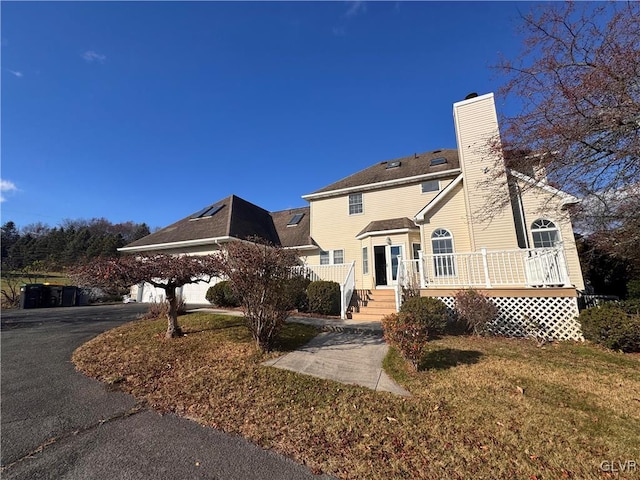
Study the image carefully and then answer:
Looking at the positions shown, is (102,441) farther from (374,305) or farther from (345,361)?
(374,305)

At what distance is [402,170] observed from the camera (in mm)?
16219

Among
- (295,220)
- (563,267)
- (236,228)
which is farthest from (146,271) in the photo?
(295,220)

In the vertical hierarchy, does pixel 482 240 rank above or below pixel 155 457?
above

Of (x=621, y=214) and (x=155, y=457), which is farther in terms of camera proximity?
(x=621, y=214)

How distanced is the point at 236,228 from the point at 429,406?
528 inches

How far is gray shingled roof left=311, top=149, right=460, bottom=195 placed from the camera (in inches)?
592

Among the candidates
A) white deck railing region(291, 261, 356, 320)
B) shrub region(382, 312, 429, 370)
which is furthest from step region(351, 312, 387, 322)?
shrub region(382, 312, 429, 370)

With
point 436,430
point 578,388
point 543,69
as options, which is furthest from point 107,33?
point 578,388

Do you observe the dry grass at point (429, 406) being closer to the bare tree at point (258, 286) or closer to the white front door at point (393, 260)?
the bare tree at point (258, 286)

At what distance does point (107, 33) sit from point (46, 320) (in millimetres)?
10567

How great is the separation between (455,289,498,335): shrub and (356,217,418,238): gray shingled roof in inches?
240

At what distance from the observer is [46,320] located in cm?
1034

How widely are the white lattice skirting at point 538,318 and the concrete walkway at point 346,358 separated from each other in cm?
362

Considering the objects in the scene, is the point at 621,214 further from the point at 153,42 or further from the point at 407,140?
the point at 153,42
